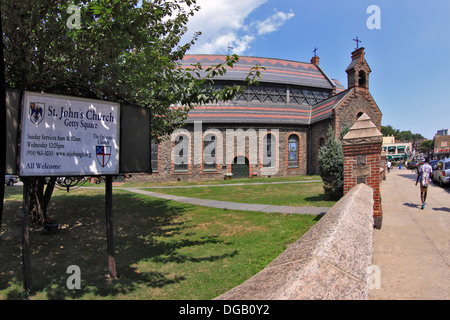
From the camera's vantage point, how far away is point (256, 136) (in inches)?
1104

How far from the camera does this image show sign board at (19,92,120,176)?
3932 mm

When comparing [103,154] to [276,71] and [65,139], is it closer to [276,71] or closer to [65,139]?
[65,139]

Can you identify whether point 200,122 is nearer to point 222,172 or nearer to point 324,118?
point 222,172

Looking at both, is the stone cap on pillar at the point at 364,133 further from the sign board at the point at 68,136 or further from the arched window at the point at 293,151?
the arched window at the point at 293,151

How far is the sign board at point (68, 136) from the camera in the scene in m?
3.93

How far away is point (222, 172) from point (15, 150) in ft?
78.6

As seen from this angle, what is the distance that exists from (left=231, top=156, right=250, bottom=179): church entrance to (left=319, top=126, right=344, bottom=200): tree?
16.2 m

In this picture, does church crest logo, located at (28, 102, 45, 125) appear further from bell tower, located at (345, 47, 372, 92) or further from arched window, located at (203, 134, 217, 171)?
bell tower, located at (345, 47, 372, 92)

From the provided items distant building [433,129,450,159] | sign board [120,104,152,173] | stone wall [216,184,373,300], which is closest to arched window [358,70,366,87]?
sign board [120,104,152,173]

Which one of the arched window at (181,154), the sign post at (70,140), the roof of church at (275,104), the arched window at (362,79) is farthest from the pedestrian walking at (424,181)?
the arched window at (181,154)

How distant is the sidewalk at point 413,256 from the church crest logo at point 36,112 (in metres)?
5.28

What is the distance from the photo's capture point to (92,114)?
4461 mm

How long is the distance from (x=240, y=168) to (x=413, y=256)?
2383 centimetres

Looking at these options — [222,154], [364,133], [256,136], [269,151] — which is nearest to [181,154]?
[222,154]
